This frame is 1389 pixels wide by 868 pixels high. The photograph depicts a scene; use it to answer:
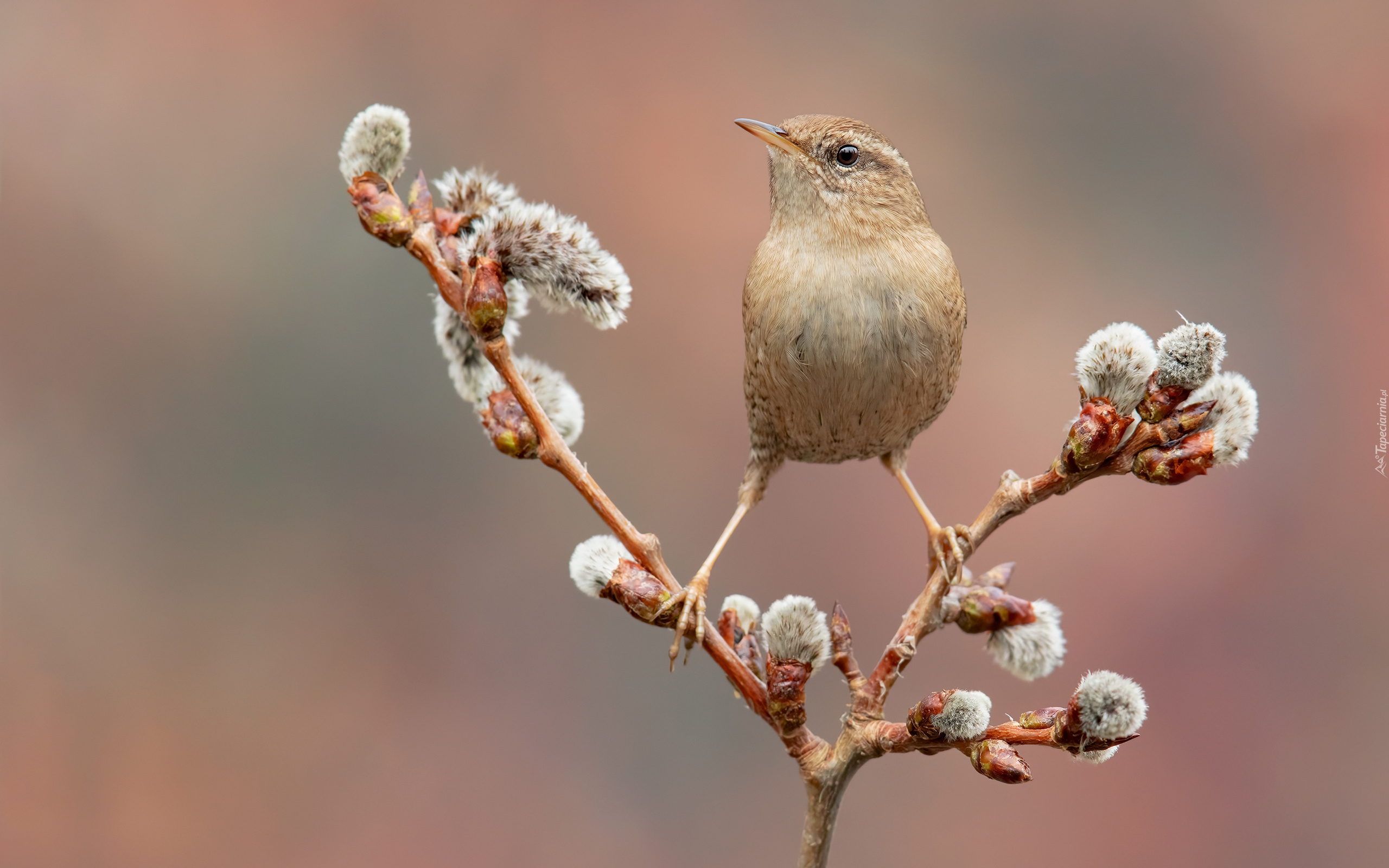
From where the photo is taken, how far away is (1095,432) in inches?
43.5

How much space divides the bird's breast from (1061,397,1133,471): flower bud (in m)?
0.28

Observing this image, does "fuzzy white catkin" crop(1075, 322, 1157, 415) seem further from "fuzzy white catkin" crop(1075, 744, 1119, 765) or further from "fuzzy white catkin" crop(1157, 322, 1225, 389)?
"fuzzy white catkin" crop(1075, 744, 1119, 765)

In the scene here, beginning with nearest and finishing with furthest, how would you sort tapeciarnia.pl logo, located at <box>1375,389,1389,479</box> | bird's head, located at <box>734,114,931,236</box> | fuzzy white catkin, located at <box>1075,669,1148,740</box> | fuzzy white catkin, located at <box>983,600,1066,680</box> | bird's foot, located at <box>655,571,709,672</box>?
fuzzy white catkin, located at <box>1075,669,1148,740</box> → bird's foot, located at <box>655,571,709,672</box> → fuzzy white catkin, located at <box>983,600,1066,680</box> → bird's head, located at <box>734,114,931,236</box> → tapeciarnia.pl logo, located at <box>1375,389,1389,479</box>

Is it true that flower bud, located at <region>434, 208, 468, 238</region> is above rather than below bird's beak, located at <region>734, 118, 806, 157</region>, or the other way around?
below

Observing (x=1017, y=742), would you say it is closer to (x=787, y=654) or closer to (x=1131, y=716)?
(x=1131, y=716)

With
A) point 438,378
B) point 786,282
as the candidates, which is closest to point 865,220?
point 786,282

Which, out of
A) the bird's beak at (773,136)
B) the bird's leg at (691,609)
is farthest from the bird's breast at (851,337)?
the bird's leg at (691,609)

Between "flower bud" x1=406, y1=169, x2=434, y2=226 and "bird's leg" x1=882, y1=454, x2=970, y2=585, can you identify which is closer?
"flower bud" x1=406, y1=169, x2=434, y2=226

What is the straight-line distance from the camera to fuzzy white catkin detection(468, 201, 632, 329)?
1202 millimetres

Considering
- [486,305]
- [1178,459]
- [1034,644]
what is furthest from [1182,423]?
[486,305]

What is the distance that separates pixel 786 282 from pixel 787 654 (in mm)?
497

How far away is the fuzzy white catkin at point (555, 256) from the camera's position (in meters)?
1.20

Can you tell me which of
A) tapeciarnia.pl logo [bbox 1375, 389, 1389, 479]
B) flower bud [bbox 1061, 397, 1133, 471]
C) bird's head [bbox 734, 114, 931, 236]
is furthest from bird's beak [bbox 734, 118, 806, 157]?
tapeciarnia.pl logo [bbox 1375, 389, 1389, 479]

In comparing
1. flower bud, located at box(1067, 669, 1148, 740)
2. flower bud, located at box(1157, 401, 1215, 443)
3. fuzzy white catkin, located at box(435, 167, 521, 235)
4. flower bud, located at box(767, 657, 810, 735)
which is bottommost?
flower bud, located at box(767, 657, 810, 735)
